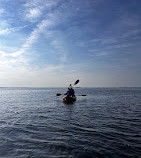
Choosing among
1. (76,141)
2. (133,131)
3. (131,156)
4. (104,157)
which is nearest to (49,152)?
(76,141)

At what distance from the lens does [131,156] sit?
8695 millimetres

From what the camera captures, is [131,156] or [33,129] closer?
[131,156]

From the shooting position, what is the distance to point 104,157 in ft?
28.2

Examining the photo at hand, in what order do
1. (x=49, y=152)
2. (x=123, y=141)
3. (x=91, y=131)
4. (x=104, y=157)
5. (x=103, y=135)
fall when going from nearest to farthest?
(x=104, y=157) < (x=49, y=152) < (x=123, y=141) < (x=103, y=135) < (x=91, y=131)

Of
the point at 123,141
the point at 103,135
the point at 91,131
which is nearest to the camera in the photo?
the point at 123,141

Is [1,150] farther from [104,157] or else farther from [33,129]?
[104,157]

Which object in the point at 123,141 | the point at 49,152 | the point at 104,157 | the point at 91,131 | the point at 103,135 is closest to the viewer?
the point at 104,157

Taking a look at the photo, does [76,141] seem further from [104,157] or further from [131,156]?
[131,156]

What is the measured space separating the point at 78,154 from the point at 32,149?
3.02 meters

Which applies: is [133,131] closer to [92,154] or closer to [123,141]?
[123,141]

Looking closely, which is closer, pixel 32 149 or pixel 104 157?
pixel 104 157

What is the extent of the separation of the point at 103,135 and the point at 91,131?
140 cm

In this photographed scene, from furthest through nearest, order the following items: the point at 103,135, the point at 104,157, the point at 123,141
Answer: the point at 103,135 < the point at 123,141 < the point at 104,157

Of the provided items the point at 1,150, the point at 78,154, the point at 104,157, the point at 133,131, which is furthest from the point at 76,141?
the point at 133,131
